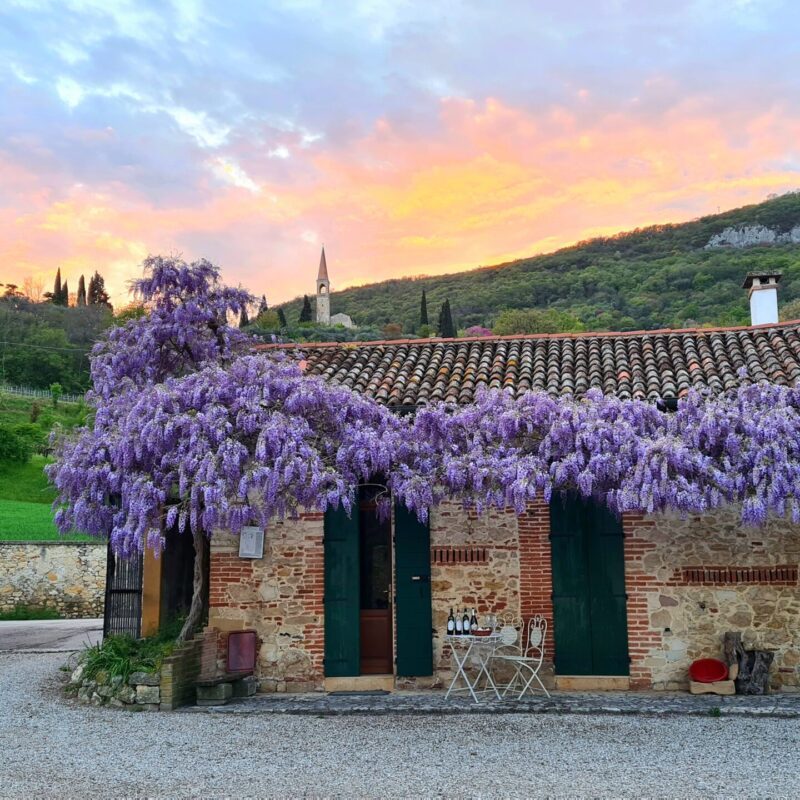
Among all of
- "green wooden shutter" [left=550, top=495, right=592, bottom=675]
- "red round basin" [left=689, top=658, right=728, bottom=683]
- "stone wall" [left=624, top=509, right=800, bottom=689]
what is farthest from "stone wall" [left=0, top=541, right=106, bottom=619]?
"red round basin" [left=689, top=658, right=728, bottom=683]

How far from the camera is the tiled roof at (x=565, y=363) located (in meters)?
8.91

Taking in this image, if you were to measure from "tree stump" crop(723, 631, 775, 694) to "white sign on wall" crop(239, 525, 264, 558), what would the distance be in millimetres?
4902

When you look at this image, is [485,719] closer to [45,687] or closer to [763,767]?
[763,767]

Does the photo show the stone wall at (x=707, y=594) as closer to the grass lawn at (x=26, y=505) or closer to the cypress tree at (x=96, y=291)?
the grass lawn at (x=26, y=505)

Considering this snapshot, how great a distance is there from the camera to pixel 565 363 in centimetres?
1009

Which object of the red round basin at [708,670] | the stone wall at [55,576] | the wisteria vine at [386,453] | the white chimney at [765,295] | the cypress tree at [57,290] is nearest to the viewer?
the wisteria vine at [386,453]

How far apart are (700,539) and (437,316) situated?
44.0 metres

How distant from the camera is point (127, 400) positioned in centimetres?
802

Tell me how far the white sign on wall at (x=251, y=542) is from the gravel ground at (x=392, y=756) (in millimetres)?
1728

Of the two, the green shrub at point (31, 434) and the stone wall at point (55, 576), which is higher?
the green shrub at point (31, 434)

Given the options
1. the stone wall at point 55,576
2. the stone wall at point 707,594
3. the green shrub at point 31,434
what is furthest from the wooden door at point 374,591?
the green shrub at point 31,434

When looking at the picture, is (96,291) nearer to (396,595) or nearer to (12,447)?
(12,447)

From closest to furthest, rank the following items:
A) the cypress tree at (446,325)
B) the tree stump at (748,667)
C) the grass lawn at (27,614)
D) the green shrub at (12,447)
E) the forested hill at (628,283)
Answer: the tree stump at (748,667) → the grass lawn at (27,614) → the green shrub at (12,447) → the forested hill at (628,283) → the cypress tree at (446,325)

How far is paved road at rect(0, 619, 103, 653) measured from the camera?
12274mm
